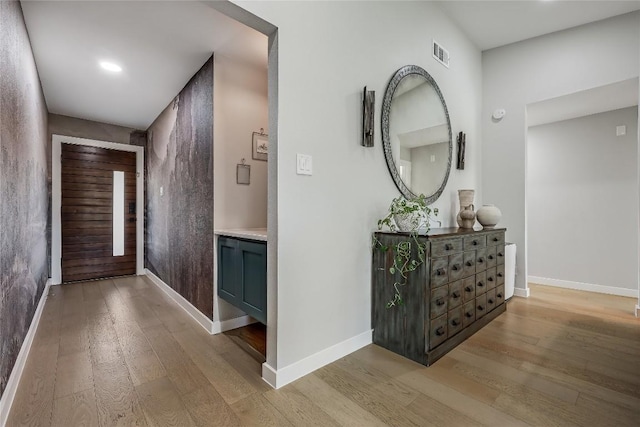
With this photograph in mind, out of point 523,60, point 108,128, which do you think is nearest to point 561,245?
point 523,60

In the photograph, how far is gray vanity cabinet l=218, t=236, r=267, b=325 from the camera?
→ 193 cm

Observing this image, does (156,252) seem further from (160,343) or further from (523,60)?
(523,60)

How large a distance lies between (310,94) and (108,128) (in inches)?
158

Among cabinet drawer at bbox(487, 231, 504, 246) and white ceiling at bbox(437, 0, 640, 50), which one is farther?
white ceiling at bbox(437, 0, 640, 50)

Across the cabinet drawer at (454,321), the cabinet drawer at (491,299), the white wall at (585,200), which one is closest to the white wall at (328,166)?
the cabinet drawer at (454,321)

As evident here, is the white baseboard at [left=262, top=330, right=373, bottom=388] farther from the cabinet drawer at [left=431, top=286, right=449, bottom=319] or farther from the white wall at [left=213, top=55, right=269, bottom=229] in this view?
the white wall at [left=213, top=55, right=269, bottom=229]

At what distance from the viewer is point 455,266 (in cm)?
204

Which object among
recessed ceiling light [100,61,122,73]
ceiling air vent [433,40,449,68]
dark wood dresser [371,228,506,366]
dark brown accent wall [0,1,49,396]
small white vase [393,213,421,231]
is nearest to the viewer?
dark brown accent wall [0,1,49,396]

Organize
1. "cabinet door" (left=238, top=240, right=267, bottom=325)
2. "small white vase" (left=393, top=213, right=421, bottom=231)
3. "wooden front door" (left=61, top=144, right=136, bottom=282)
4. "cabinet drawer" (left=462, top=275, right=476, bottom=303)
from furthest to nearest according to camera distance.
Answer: "wooden front door" (left=61, top=144, right=136, bottom=282) → "cabinet drawer" (left=462, top=275, right=476, bottom=303) → "small white vase" (left=393, top=213, right=421, bottom=231) → "cabinet door" (left=238, top=240, right=267, bottom=325)

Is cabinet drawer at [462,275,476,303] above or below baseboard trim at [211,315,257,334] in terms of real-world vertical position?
above

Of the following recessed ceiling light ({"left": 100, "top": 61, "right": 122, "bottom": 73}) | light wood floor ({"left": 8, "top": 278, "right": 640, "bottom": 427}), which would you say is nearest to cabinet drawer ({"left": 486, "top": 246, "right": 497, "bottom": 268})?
light wood floor ({"left": 8, "top": 278, "right": 640, "bottom": 427})

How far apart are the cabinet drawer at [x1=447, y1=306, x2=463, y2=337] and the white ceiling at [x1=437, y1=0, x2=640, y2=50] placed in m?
2.71

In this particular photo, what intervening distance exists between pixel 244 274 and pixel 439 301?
1330 millimetres

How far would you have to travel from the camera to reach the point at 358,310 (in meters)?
2.01
